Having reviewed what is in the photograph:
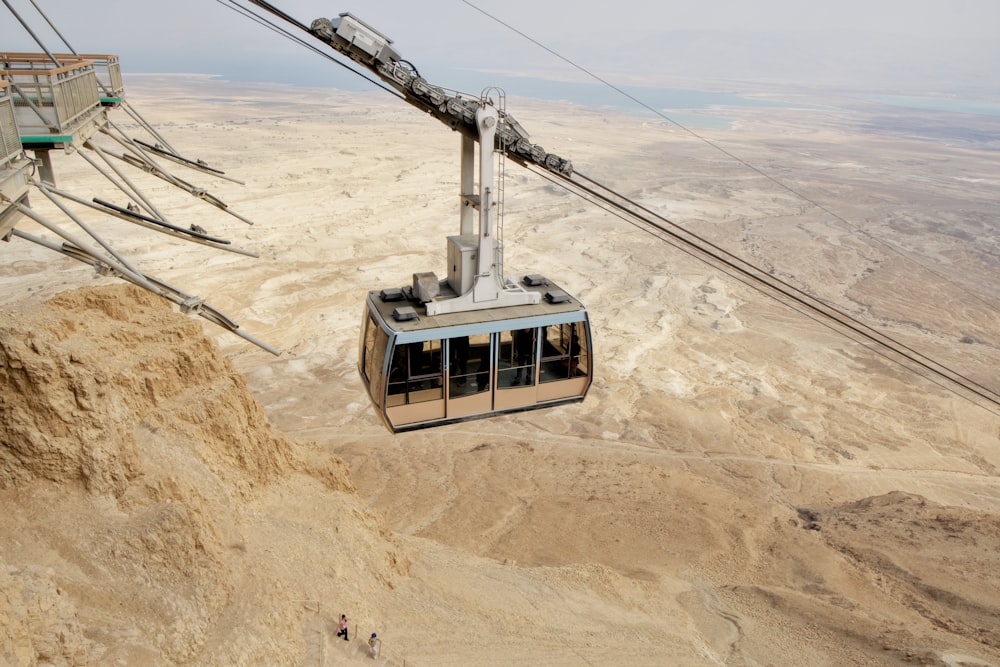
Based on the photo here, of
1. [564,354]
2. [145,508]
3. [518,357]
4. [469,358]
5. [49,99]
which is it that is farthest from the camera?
[564,354]

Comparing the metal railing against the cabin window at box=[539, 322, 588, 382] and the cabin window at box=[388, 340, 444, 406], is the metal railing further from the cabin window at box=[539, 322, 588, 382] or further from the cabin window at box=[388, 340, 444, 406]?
the cabin window at box=[539, 322, 588, 382]

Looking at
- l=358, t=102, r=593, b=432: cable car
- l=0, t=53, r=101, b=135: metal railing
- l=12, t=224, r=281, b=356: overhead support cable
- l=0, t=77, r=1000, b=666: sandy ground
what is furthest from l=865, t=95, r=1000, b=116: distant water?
l=12, t=224, r=281, b=356: overhead support cable

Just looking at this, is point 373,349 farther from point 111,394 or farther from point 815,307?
point 815,307

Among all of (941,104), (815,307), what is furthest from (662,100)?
(815,307)

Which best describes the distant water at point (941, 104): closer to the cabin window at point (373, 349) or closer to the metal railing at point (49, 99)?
the cabin window at point (373, 349)

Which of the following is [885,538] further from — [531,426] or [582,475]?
[531,426]
